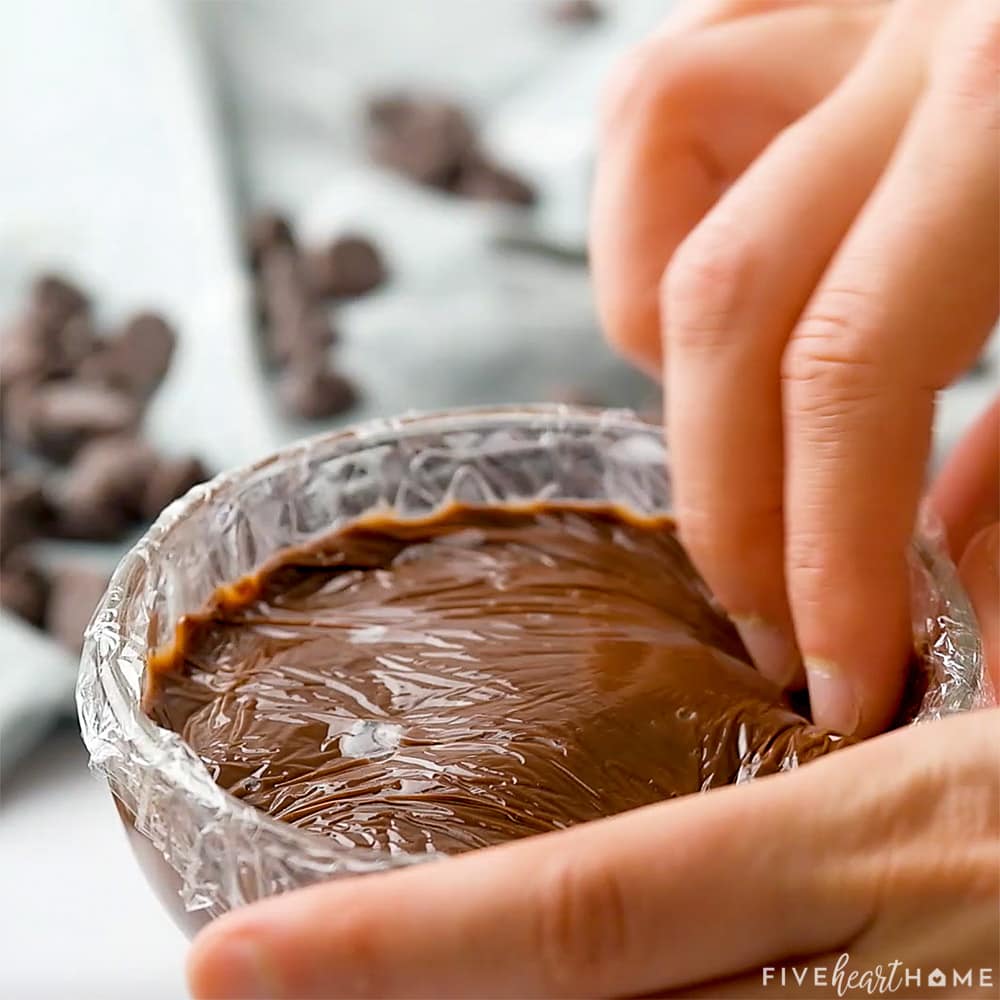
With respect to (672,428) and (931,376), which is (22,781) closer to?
(672,428)

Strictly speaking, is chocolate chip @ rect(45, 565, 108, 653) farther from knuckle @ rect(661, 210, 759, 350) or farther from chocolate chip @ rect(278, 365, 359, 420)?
knuckle @ rect(661, 210, 759, 350)

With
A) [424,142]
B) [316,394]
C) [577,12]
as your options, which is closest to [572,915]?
[316,394]

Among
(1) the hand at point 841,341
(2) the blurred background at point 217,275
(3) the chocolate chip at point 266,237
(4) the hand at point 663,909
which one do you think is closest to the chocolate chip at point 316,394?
(2) the blurred background at point 217,275

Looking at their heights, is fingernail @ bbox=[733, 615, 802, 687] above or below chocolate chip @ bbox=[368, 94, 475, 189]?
below

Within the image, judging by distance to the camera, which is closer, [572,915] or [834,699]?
[572,915]

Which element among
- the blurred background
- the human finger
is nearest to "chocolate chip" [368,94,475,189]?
the blurred background

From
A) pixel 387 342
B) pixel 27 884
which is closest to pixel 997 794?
pixel 27 884

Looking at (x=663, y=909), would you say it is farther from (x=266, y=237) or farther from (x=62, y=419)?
(x=266, y=237)
